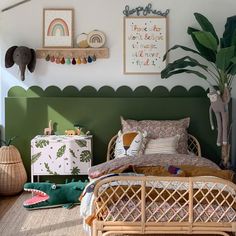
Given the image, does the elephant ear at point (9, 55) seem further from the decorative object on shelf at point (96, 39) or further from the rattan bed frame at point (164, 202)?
the rattan bed frame at point (164, 202)

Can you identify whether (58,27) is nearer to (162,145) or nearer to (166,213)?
(162,145)

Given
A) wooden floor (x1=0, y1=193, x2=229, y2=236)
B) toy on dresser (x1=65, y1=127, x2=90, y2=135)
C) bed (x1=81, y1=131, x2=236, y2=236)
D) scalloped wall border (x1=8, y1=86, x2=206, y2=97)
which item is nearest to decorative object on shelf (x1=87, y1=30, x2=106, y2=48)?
scalloped wall border (x1=8, y1=86, x2=206, y2=97)

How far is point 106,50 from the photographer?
5156 mm

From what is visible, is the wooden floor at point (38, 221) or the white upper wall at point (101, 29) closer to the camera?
the wooden floor at point (38, 221)

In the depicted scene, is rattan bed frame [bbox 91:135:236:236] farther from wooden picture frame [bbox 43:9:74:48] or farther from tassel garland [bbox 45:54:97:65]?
wooden picture frame [bbox 43:9:74:48]

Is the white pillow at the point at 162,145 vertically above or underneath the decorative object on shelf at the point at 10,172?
above

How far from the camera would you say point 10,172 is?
Answer: 188 inches

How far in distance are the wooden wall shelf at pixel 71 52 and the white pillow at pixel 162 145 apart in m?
1.29

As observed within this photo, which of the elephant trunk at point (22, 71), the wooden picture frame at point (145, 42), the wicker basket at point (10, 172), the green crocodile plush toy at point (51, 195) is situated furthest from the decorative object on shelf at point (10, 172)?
the wooden picture frame at point (145, 42)

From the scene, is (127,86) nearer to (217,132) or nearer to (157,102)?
(157,102)

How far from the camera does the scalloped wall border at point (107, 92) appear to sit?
523cm

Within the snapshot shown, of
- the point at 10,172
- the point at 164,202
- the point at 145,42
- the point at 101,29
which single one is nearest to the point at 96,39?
the point at 101,29

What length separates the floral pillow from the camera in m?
4.84

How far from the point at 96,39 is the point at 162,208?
2701 mm
